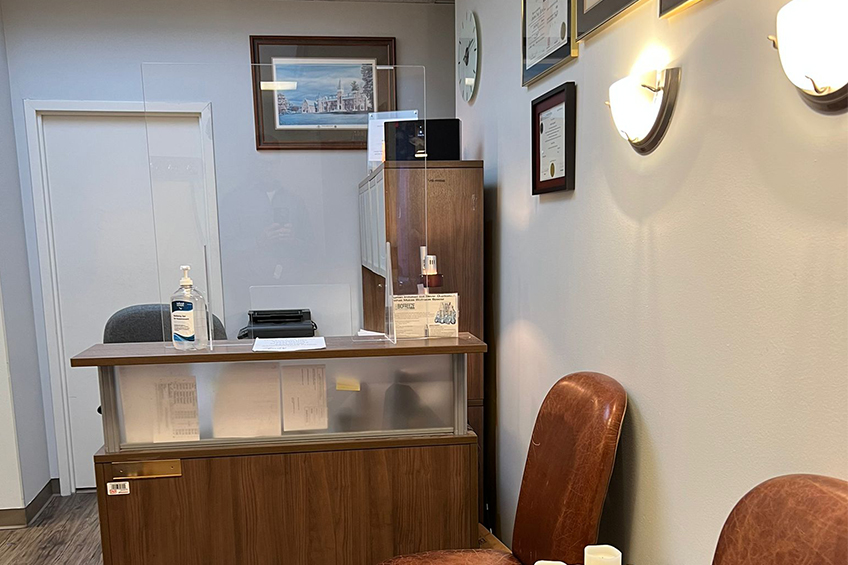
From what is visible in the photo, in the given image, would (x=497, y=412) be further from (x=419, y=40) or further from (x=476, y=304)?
(x=419, y=40)

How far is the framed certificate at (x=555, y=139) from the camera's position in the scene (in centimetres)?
177

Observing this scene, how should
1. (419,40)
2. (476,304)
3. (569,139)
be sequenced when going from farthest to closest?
(419,40) < (476,304) < (569,139)

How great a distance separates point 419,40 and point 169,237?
2.21 metres

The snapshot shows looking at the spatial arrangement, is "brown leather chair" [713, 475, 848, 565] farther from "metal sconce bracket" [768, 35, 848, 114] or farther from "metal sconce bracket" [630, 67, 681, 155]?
"metal sconce bracket" [630, 67, 681, 155]

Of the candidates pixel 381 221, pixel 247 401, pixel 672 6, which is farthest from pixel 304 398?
pixel 672 6

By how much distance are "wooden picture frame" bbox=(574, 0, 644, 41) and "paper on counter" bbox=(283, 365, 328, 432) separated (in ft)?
4.40

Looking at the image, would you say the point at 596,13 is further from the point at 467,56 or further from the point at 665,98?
the point at 467,56

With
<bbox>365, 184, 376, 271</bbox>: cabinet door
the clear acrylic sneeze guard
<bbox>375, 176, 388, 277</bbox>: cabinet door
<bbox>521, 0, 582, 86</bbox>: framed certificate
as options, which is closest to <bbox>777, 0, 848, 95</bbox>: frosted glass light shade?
<bbox>521, 0, 582, 86</bbox>: framed certificate

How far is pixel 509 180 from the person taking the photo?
239cm

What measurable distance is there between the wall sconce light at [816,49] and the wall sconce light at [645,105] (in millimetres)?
372

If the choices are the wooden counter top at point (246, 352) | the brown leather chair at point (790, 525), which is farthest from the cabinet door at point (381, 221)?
the brown leather chair at point (790, 525)

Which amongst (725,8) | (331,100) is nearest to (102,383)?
(331,100)

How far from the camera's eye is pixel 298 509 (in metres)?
1.95

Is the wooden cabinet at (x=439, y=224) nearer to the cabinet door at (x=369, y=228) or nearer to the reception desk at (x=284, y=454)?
the cabinet door at (x=369, y=228)
